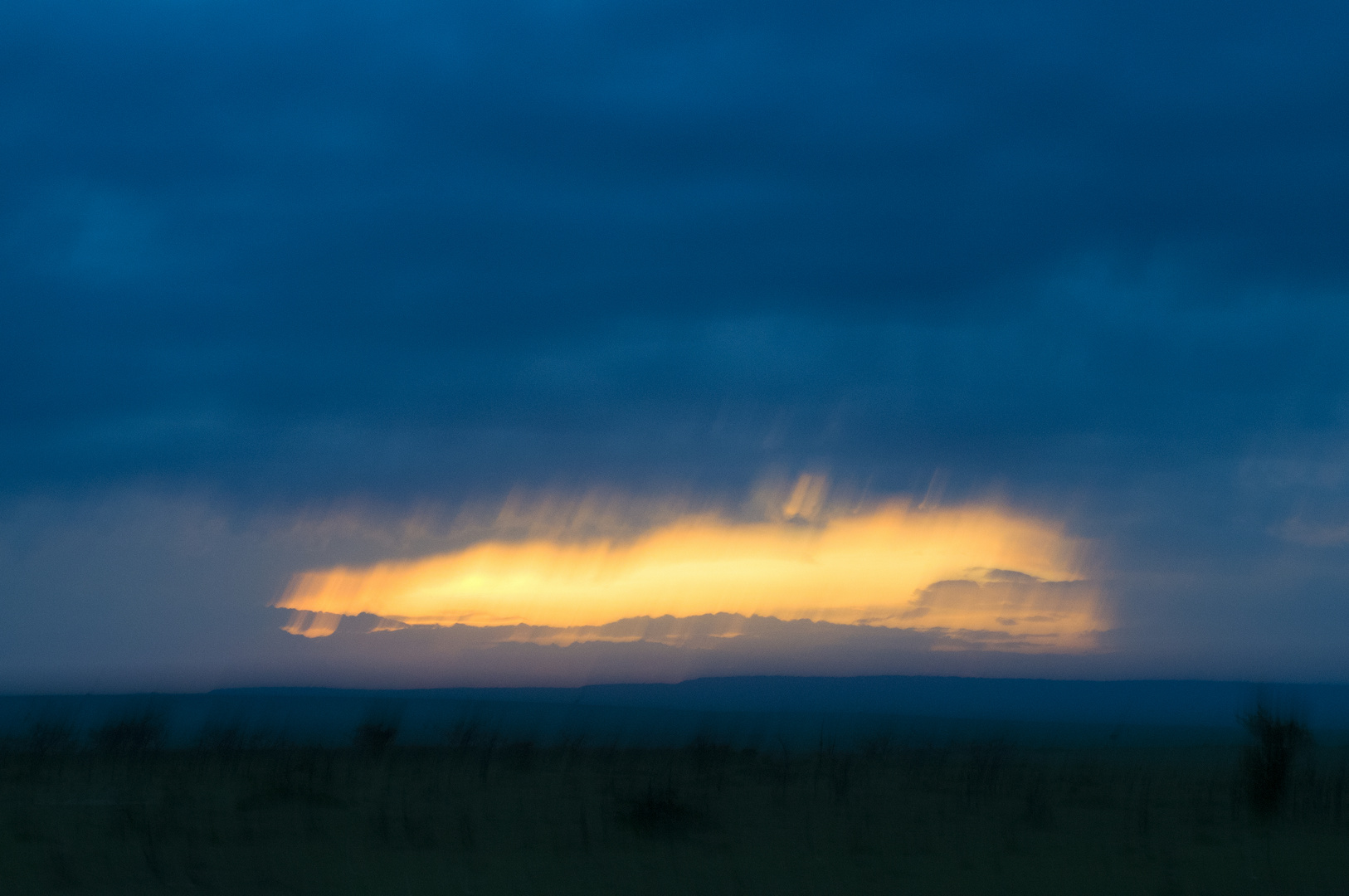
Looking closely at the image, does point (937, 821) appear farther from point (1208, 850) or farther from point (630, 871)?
point (630, 871)

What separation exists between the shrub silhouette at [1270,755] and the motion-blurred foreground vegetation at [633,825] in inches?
2.0

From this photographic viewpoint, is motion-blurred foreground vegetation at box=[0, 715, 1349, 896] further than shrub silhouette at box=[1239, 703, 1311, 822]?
No

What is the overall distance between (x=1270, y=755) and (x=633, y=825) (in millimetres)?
11354

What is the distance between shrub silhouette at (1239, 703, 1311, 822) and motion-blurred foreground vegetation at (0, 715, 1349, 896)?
0.16ft

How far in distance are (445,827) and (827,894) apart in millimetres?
6109

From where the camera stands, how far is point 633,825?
678 inches

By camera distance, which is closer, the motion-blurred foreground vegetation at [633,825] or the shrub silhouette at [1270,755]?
the motion-blurred foreground vegetation at [633,825]

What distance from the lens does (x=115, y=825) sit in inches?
623

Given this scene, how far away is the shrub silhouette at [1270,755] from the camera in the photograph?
20.7 m

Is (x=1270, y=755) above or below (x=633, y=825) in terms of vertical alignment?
above

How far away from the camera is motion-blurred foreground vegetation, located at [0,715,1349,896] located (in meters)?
13.8

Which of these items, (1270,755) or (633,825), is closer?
(633,825)

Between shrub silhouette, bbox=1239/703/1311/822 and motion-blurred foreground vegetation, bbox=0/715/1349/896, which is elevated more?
shrub silhouette, bbox=1239/703/1311/822

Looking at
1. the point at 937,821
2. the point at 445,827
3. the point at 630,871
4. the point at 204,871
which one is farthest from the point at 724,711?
the point at 204,871
